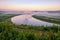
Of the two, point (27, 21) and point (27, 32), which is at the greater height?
point (27, 21)

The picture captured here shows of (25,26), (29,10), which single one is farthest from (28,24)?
(29,10)

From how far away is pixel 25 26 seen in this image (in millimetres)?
3285

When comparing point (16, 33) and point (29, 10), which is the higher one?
point (29, 10)

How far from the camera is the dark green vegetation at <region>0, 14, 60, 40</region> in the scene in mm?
3061

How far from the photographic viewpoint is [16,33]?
122 inches

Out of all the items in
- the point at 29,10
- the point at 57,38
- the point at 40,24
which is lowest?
the point at 57,38

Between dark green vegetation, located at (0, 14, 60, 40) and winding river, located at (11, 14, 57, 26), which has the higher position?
winding river, located at (11, 14, 57, 26)

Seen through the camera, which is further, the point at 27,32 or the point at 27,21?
the point at 27,21

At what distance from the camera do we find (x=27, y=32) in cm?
316

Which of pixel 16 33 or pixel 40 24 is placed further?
pixel 40 24

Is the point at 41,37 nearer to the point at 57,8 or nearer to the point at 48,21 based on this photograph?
the point at 48,21

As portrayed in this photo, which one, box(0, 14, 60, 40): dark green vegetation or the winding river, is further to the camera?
the winding river

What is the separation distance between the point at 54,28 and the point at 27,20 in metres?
0.55

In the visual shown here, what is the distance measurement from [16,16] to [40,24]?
506mm
